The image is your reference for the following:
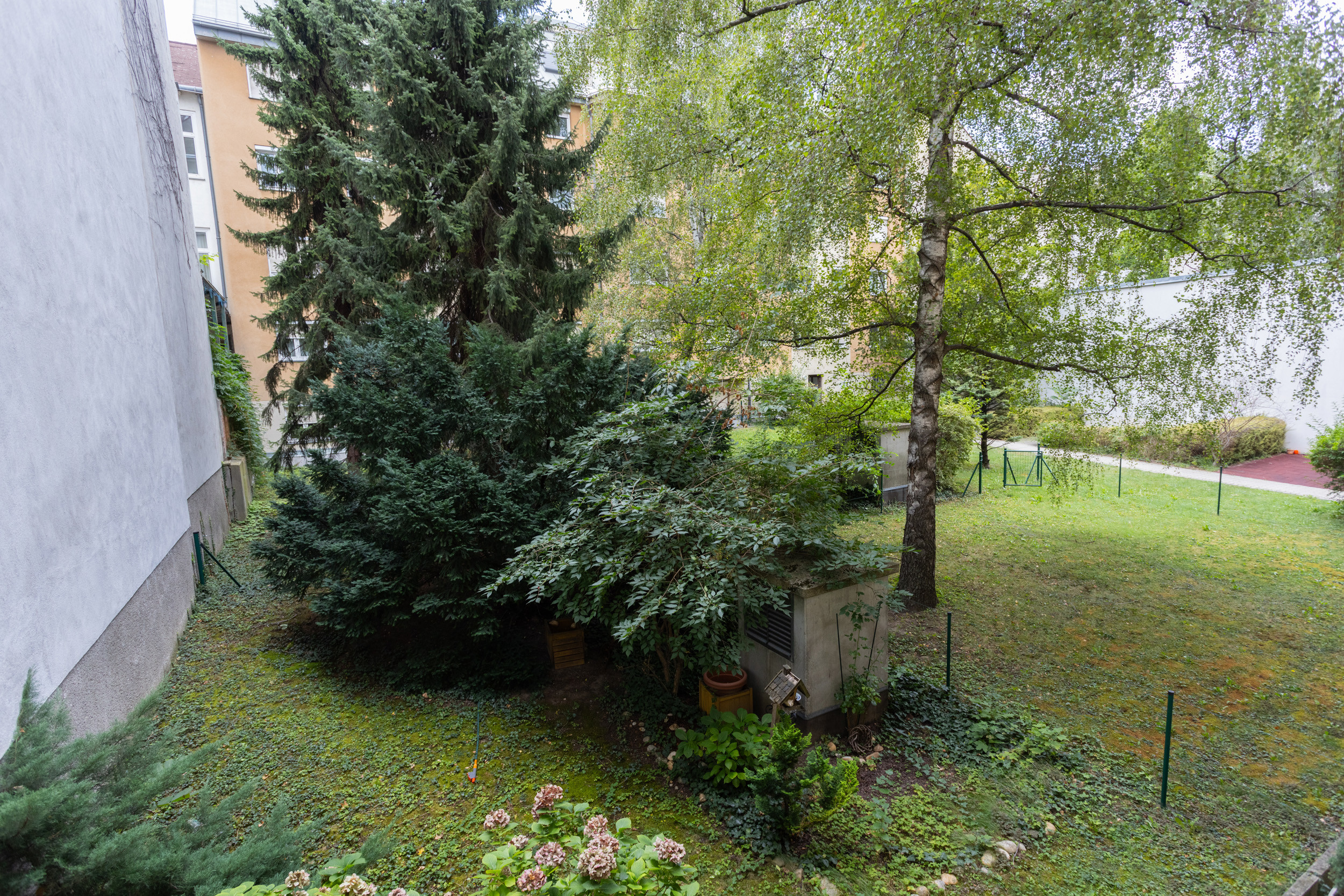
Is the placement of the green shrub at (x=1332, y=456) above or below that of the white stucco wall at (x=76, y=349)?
below

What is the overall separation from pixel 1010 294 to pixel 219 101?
21.3 metres

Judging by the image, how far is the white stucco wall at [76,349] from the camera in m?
3.01

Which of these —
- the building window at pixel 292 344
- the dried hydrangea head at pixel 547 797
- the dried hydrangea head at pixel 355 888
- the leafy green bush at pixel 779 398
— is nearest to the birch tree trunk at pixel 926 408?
the leafy green bush at pixel 779 398

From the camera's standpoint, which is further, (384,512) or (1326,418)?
(1326,418)

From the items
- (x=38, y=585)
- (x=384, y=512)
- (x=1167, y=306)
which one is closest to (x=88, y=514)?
(x=38, y=585)

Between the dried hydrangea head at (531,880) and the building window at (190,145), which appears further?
the building window at (190,145)

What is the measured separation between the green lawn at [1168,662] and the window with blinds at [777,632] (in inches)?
65.5

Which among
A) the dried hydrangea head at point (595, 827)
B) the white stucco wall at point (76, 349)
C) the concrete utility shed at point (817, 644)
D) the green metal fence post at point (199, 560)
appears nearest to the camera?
the dried hydrangea head at point (595, 827)

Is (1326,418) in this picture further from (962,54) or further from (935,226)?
(962,54)

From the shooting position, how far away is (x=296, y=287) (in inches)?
418

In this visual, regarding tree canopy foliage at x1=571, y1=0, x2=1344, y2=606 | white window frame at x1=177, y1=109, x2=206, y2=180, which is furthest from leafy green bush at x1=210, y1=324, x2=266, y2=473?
tree canopy foliage at x1=571, y1=0, x2=1344, y2=606

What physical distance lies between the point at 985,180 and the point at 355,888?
8.84 meters

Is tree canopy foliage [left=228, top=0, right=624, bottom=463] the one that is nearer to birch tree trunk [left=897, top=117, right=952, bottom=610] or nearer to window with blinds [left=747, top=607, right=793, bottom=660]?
birch tree trunk [left=897, top=117, right=952, bottom=610]

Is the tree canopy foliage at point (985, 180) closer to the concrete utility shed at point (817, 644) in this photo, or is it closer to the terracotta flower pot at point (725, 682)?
the concrete utility shed at point (817, 644)
